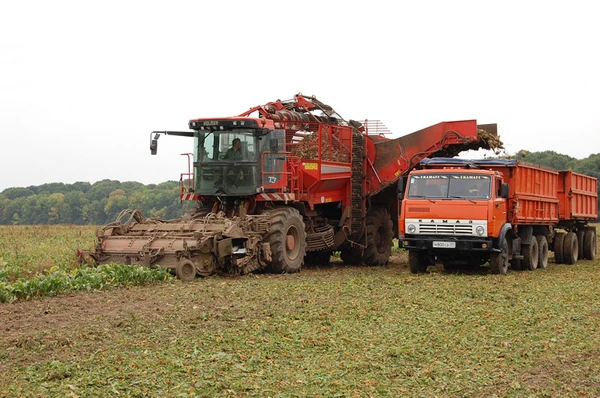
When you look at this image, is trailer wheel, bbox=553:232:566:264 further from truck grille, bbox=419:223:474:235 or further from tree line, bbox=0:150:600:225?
tree line, bbox=0:150:600:225

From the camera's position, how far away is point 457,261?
58.9 feet

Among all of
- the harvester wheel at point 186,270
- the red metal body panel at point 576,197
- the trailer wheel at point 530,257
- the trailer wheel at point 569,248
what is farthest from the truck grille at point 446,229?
the trailer wheel at point 569,248

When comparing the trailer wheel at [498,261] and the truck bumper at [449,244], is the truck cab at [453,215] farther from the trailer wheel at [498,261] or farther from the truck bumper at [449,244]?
the trailer wheel at [498,261]

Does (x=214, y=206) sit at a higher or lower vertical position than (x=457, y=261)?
higher

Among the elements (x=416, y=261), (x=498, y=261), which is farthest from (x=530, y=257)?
(x=416, y=261)

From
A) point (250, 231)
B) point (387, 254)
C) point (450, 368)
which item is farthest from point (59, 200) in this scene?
point (450, 368)

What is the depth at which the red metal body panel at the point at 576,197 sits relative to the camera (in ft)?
75.8

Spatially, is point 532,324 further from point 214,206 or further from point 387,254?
point 387,254

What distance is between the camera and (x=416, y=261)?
59.0ft

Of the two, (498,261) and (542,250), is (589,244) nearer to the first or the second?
(542,250)

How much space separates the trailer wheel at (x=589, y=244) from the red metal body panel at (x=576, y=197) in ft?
1.62

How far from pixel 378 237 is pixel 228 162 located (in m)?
6.31

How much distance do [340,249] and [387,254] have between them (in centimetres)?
Answer: 170

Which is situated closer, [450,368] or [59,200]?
[450,368]
